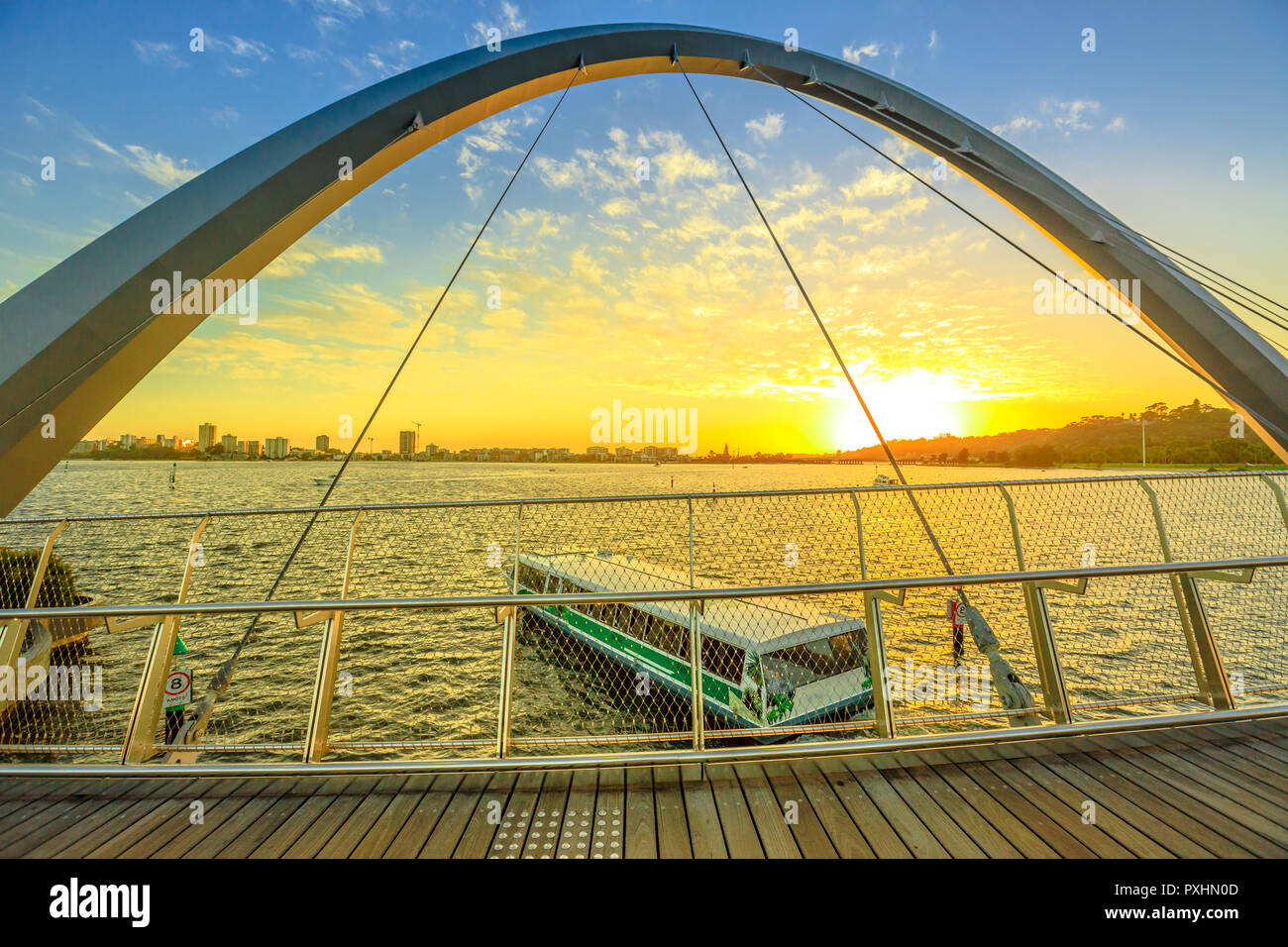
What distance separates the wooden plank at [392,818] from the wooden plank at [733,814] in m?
1.36

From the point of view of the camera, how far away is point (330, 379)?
61.1 m

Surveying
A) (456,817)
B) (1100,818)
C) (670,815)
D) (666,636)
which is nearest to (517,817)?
(456,817)

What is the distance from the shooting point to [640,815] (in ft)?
7.45

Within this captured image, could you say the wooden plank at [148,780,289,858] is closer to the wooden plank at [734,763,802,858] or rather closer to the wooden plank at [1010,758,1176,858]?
the wooden plank at [734,763,802,858]

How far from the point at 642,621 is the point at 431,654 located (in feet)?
22.7

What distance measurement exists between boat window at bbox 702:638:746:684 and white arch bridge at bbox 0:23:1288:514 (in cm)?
602

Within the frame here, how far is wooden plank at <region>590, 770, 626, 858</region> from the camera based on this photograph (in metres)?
2.07

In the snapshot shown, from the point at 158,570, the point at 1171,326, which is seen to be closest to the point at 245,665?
the point at 158,570

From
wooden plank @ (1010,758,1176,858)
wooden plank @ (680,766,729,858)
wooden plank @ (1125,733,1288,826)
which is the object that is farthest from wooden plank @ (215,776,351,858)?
wooden plank @ (1125,733,1288,826)

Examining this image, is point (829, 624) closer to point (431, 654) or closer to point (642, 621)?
point (642, 621)

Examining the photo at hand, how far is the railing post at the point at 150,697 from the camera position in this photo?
2.76m

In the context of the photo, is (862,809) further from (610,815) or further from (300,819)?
(300,819)

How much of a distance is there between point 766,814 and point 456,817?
52.7 inches

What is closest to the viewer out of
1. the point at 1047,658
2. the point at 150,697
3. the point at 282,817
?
the point at 282,817
